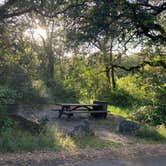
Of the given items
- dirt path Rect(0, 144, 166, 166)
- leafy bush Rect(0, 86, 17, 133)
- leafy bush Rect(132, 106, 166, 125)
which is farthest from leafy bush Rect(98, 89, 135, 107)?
leafy bush Rect(0, 86, 17, 133)

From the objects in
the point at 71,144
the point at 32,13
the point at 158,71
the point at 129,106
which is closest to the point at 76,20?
the point at 32,13

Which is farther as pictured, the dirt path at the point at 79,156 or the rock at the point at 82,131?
the rock at the point at 82,131

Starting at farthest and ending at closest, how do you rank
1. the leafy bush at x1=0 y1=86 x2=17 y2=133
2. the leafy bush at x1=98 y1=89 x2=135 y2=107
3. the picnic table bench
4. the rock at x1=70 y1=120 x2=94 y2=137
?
1. the leafy bush at x1=98 y1=89 x2=135 y2=107
2. the picnic table bench
3. the rock at x1=70 y1=120 x2=94 y2=137
4. the leafy bush at x1=0 y1=86 x2=17 y2=133

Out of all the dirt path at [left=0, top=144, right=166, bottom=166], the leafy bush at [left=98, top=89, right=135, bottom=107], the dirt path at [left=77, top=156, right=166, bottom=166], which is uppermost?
the leafy bush at [left=98, top=89, right=135, bottom=107]

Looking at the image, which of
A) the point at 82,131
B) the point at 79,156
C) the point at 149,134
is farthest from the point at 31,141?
the point at 149,134

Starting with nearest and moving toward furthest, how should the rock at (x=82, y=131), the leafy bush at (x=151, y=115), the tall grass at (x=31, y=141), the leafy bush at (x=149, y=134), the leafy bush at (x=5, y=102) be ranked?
the tall grass at (x=31, y=141), the leafy bush at (x=5, y=102), the rock at (x=82, y=131), the leafy bush at (x=149, y=134), the leafy bush at (x=151, y=115)

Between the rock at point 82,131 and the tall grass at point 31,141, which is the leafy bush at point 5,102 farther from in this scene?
the rock at point 82,131

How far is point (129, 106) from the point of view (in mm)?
27797

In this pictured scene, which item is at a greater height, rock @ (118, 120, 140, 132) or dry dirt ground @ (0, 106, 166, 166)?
rock @ (118, 120, 140, 132)

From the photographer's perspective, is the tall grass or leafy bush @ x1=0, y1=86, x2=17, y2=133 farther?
leafy bush @ x1=0, y1=86, x2=17, y2=133

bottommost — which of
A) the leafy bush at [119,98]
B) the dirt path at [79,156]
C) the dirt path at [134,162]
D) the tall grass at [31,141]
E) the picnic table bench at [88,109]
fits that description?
the dirt path at [134,162]

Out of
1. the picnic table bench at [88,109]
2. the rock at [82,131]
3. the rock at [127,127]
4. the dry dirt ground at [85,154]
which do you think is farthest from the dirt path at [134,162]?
the picnic table bench at [88,109]

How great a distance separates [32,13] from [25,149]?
5631mm

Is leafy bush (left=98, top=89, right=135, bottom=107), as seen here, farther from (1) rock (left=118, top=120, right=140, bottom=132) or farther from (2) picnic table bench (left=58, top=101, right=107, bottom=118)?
(1) rock (left=118, top=120, right=140, bottom=132)
